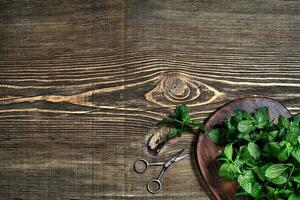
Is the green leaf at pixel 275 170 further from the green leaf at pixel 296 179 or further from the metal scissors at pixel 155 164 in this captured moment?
the metal scissors at pixel 155 164

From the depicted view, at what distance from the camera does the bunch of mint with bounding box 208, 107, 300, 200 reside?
103 cm

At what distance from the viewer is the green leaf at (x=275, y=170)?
1.02 metres

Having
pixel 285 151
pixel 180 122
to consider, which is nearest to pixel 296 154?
pixel 285 151

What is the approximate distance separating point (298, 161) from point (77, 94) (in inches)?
23.0

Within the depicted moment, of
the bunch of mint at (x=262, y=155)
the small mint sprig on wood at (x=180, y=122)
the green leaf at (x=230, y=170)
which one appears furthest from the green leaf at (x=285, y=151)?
the small mint sprig on wood at (x=180, y=122)

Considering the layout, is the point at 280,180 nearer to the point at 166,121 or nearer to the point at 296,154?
the point at 296,154

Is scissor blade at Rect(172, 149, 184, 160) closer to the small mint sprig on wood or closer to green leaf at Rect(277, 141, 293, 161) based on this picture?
the small mint sprig on wood

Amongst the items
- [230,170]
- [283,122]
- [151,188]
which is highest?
[283,122]

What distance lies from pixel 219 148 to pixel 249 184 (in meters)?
0.14

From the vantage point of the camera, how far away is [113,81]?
119 centimetres

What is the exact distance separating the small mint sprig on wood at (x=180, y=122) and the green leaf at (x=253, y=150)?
0.13m

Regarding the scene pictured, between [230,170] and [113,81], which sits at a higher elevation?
[113,81]

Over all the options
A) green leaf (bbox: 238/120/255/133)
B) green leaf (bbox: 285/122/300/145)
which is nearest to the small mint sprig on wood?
green leaf (bbox: 238/120/255/133)

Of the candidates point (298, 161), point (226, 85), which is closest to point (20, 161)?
point (226, 85)
